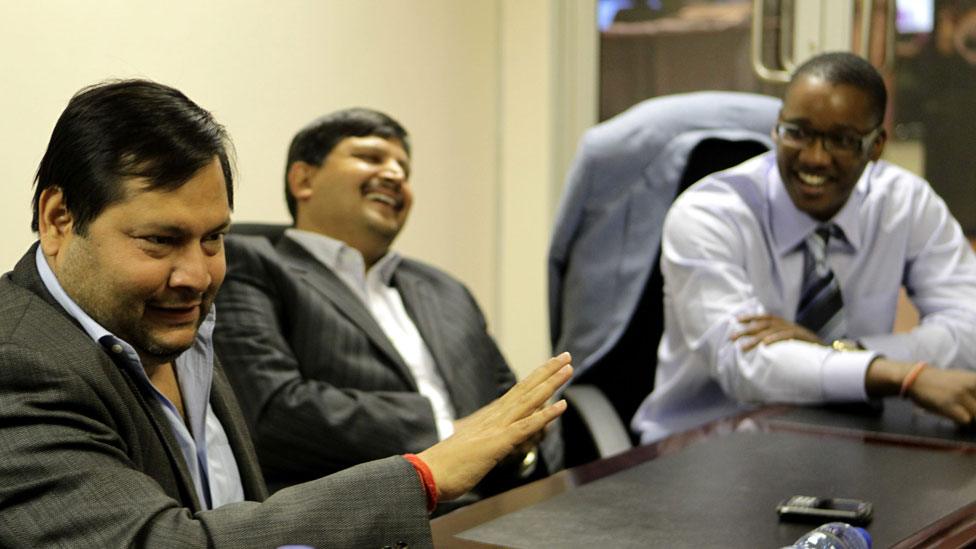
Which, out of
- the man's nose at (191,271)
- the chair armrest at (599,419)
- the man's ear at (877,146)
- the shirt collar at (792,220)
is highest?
the man's nose at (191,271)

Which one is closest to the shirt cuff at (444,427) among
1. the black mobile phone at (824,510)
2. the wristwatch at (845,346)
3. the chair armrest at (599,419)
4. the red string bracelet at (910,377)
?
the chair armrest at (599,419)

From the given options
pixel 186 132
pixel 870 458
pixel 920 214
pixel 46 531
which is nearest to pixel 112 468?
pixel 46 531

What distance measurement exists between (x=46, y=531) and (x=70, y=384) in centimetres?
15

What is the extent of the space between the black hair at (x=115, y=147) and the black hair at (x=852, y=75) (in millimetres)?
1616

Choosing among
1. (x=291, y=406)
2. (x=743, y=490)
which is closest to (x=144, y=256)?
(x=743, y=490)

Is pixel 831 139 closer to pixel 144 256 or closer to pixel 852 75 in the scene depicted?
pixel 852 75

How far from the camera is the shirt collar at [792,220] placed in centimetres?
263

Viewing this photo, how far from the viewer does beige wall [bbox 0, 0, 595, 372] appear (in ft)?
8.53

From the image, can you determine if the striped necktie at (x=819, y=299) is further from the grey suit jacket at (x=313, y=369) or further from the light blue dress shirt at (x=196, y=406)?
the light blue dress shirt at (x=196, y=406)

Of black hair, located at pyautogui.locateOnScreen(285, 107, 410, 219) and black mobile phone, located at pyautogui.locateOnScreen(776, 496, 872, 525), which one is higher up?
black hair, located at pyautogui.locateOnScreen(285, 107, 410, 219)

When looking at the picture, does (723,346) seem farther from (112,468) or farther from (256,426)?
(112,468)

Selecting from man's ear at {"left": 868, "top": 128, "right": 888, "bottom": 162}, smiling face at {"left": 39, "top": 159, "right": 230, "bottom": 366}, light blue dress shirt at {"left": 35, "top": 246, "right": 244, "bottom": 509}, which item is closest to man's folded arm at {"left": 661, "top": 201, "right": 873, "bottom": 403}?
man's ear at {"left": 868, "top": 128, "right": 888, "bottom": 162}

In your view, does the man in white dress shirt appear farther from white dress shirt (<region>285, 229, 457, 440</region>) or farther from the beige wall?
the beige wall

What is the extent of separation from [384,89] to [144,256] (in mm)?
2510
